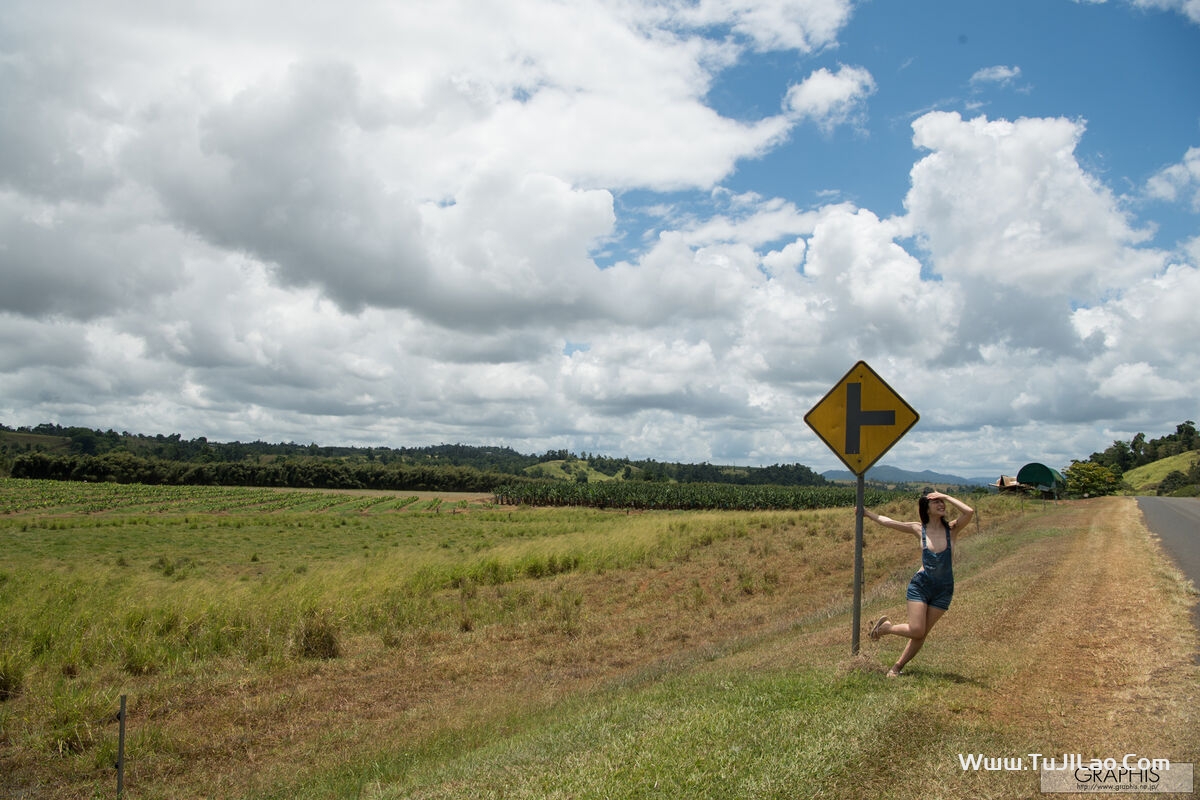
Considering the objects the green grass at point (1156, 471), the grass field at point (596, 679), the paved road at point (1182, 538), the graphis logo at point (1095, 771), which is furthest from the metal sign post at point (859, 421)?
the green grass at point (1156, 471)

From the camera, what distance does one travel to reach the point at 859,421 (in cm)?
713

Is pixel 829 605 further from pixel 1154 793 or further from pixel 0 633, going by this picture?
pixel 0 633

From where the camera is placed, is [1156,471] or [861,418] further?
[1156,471]

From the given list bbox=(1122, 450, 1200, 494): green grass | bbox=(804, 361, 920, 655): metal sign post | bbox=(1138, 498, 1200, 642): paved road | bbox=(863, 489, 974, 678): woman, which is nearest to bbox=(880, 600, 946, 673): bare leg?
bbox=(863, 489, 974, 678): woman

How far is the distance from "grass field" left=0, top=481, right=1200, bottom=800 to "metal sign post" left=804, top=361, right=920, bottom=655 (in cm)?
176

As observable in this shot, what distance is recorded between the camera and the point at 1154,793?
13.5 feet

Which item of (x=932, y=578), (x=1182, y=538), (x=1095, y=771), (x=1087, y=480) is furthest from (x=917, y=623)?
(x=1087, y=480)

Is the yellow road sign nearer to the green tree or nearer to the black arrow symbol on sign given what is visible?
the black arrow symbol on sign

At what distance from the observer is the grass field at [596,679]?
4.92 meters

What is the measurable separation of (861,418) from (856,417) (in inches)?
1.9

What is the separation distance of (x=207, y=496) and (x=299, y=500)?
12.1 metres

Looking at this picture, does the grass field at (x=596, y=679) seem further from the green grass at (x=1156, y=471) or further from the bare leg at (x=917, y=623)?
the green grass at (x=1156, y=471)

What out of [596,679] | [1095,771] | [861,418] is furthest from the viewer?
[596,679]

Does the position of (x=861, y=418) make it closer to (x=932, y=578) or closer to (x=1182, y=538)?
(x=932, y=578)
